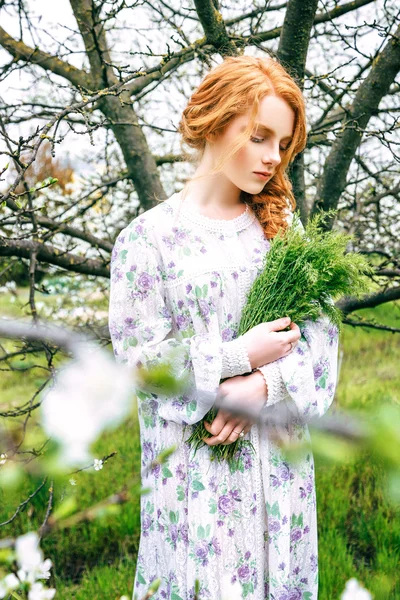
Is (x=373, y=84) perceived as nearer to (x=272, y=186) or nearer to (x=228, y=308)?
(x=272, y=186)

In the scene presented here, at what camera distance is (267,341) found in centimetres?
146

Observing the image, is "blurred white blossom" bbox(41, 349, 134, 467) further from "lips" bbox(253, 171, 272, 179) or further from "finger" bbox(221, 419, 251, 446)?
"lips" bbox(253, 171, 272, 179)

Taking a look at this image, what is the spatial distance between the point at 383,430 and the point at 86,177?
121 inches

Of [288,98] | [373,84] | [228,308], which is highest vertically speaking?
[373,84]

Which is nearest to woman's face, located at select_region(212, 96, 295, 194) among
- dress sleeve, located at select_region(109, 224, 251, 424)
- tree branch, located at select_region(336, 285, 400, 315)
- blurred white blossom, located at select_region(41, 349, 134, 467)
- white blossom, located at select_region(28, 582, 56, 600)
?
dress sleeve, located at select_region(109, 224, 251, 424)

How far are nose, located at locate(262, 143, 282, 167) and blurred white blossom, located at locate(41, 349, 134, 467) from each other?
1.27 meters

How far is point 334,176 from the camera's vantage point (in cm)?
238

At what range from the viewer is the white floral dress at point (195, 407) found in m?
1.52

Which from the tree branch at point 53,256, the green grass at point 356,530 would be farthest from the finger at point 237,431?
the tree branch at point 53,256

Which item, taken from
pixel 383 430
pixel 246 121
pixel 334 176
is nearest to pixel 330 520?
pixel 334 176

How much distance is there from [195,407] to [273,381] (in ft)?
0.69

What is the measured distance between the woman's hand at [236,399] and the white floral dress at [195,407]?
0.10 feet

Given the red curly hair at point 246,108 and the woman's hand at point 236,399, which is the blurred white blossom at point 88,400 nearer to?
the woman's hand at point 236,399

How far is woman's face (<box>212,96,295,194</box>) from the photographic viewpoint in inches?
61.1
